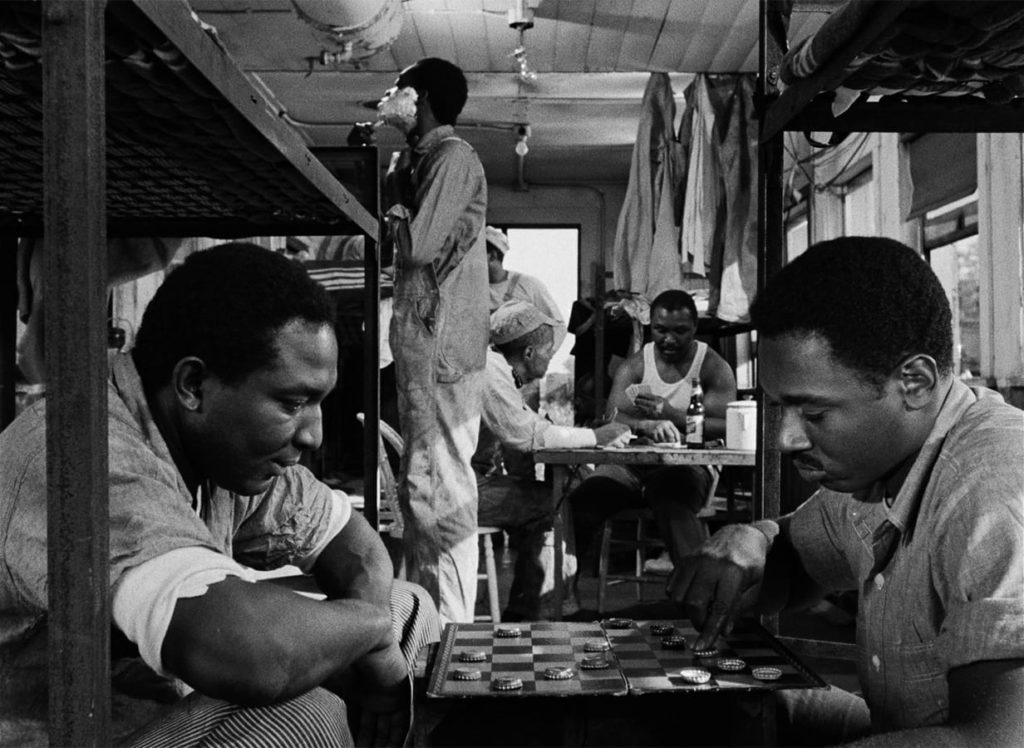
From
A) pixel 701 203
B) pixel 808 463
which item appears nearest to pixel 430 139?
pixel 701 203

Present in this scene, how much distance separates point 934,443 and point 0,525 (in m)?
1.40

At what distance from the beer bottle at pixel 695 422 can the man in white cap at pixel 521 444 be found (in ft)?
1.29

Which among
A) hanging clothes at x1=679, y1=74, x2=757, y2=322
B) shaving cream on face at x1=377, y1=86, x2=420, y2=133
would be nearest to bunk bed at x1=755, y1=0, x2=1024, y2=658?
shaving cream on face at x1=377, y1=86, x2=420, y2=133

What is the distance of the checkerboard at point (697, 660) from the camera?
66.6 inches

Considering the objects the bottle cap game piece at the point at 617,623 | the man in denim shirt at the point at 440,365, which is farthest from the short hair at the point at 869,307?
the man in denim shirt at the point at 440,365

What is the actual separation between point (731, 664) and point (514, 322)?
343 cm

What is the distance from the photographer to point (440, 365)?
12.9ft

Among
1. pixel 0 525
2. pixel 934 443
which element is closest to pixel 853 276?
pixel 934 443

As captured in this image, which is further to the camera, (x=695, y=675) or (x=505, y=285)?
(x=505, y=285)

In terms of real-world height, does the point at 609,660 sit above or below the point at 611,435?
below

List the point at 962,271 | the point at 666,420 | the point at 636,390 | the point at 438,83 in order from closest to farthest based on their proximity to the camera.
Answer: the point at 438,83 < the point at 666,420 < the point at 636,390 < the point at 962,271

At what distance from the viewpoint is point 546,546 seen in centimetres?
488

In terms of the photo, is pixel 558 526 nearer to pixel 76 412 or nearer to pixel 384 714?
pixel 384 714

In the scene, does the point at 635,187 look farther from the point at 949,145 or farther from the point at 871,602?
the point at 871,602
